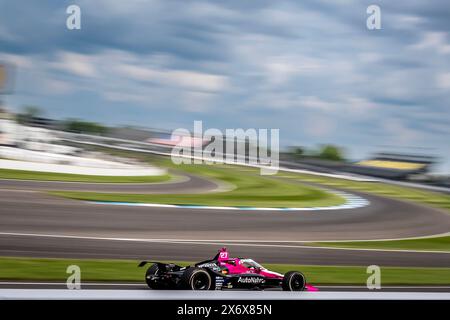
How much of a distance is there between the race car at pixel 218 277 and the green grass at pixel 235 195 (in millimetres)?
2761

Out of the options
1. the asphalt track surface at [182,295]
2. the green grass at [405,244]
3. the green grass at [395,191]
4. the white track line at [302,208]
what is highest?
the green grass at [395,191]

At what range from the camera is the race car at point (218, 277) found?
202 inches

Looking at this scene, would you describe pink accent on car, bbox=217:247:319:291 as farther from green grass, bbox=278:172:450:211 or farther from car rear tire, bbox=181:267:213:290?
green grass, bbox=278:172:450:211

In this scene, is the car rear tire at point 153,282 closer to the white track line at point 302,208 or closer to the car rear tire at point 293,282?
the car rear tire at point 293,282

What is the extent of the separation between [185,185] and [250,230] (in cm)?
130

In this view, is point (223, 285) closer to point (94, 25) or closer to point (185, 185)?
point (185, 185)

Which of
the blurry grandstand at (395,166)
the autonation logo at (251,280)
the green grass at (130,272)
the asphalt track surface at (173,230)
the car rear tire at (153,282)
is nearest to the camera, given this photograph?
the car rear tire at (153,282)

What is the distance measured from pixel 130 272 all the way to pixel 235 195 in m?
2.68

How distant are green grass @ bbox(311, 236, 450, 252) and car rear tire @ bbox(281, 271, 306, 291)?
2475 millimetres

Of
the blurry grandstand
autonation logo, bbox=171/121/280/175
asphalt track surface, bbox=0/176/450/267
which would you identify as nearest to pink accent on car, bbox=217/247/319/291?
asphalt track surface, bbox=0/176/450/267

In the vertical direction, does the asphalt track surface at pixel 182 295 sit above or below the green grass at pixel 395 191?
below

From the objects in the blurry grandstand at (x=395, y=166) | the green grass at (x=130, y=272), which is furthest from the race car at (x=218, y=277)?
the blurry grandstand at (x=395, y=166)

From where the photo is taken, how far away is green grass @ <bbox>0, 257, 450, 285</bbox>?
5.81 m
